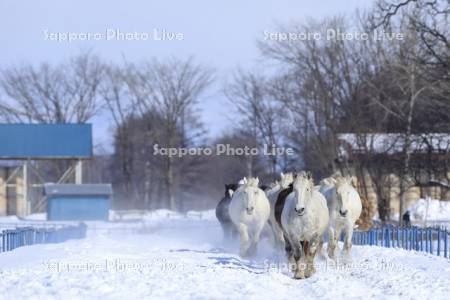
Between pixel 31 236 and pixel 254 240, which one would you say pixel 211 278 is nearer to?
pixel 254 240

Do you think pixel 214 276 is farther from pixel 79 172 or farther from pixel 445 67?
pixel 79 172

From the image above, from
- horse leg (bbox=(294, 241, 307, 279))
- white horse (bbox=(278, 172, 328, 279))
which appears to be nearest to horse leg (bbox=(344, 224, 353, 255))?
white horse (bbox=(278, 172, 328, 279))

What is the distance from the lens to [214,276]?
16.5 meters

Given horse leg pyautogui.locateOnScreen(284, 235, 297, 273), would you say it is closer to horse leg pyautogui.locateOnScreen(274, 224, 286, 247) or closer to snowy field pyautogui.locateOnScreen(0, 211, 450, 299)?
snowy field pyautogui.locateOnScreen(0, 211, 450, 299)

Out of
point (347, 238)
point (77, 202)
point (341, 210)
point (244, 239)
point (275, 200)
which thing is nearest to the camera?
point (341, 210)

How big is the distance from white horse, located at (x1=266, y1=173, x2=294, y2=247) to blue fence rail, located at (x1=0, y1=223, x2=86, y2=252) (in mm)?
8647

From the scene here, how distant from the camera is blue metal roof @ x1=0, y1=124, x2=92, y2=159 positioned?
6838 centimetres

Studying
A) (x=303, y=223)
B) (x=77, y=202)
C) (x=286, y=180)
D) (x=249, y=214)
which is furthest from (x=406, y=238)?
(x=77, y=202)

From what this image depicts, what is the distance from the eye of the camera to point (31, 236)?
32.2 metres

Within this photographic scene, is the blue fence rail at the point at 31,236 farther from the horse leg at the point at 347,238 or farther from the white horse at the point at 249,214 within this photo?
the horse leg at the point at 347,238

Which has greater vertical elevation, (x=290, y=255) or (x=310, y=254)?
(x=310, y=254)

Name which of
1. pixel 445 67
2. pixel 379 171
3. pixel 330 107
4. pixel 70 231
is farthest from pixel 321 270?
pixel 330 107

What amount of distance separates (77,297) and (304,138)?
48.8 meters

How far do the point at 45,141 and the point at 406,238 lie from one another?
45.5 m
